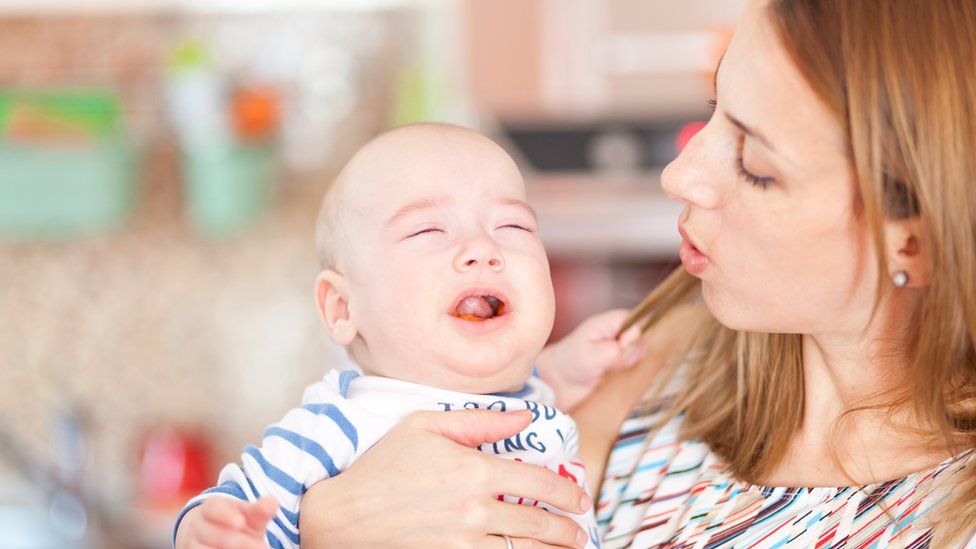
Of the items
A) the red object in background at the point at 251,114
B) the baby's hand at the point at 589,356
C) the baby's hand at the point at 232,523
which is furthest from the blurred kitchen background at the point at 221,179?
the baby's hand at the point at 232,523

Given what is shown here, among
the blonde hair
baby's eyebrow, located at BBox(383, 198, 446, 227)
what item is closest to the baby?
baby's eyebrow, located at BBox(383, 198, 446, 227)

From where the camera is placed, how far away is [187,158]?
3152mm

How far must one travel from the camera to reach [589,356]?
4.58 ft

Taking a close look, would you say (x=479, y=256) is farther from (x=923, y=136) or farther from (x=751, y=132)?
(x=923, y=136)

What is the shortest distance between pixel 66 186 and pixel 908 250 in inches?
100

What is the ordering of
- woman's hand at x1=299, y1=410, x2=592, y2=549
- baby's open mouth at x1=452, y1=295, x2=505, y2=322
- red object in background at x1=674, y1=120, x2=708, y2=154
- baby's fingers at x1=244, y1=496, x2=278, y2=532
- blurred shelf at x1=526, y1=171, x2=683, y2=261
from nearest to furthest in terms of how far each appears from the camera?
baby's fingers at x1=244, y1=496, x2=278, y2=532, woman's hand at x1=299, y1=410, x2=592, y2=549, baby's open mouth at x1=452, y1=295, x2=505, y2=322, blurred shelf at x1=526, y1=171, x2=683, y2=261, red object in background at x1=674, y1=120, x2=708, y2=154

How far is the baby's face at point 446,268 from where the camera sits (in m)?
1.18

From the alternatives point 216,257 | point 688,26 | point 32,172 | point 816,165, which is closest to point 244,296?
point 216,257

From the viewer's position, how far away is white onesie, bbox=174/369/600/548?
113cm

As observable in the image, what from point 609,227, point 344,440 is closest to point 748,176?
point 344,440

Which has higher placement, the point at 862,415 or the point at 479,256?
the point at 479,256

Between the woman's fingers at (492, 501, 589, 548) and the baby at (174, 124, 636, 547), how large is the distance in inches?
2.4

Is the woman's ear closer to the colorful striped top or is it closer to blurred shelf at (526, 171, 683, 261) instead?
the colorful striped top

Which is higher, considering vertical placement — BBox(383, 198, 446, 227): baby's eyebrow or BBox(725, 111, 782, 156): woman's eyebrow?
BBox(725, 111, 782, 156): woman's eyebrow
